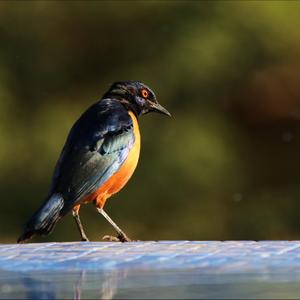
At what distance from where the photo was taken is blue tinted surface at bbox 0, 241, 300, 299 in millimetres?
4305

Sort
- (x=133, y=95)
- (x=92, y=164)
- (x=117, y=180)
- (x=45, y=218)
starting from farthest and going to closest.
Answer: (x=133, y=95), (x=117, y=180), (x=92, y=164), (x=45, y=218)

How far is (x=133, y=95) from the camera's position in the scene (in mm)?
8656

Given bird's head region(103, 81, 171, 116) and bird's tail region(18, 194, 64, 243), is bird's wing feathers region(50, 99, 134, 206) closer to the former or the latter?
bird's tail region(18, 194, 64, 243)

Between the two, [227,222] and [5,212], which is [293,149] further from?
[5,212]

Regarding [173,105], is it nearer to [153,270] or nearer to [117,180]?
[117,180]

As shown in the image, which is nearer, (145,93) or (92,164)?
(92,164)

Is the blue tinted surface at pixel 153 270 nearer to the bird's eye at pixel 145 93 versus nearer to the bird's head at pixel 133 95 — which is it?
the bird's head at pixel 133 95

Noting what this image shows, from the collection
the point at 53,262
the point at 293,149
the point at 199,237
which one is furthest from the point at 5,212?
the point at 53,262

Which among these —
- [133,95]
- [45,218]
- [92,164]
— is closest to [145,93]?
[133,95]

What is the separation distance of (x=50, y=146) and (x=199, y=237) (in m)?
1.64

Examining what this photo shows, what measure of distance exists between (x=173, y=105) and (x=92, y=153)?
504 cm

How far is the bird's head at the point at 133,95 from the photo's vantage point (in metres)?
8.61

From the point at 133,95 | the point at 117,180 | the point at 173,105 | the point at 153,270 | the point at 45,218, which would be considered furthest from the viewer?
the point at 173,105

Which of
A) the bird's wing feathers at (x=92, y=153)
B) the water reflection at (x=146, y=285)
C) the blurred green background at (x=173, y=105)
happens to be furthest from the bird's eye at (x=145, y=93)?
the water reflection at (x=146, y=285)
